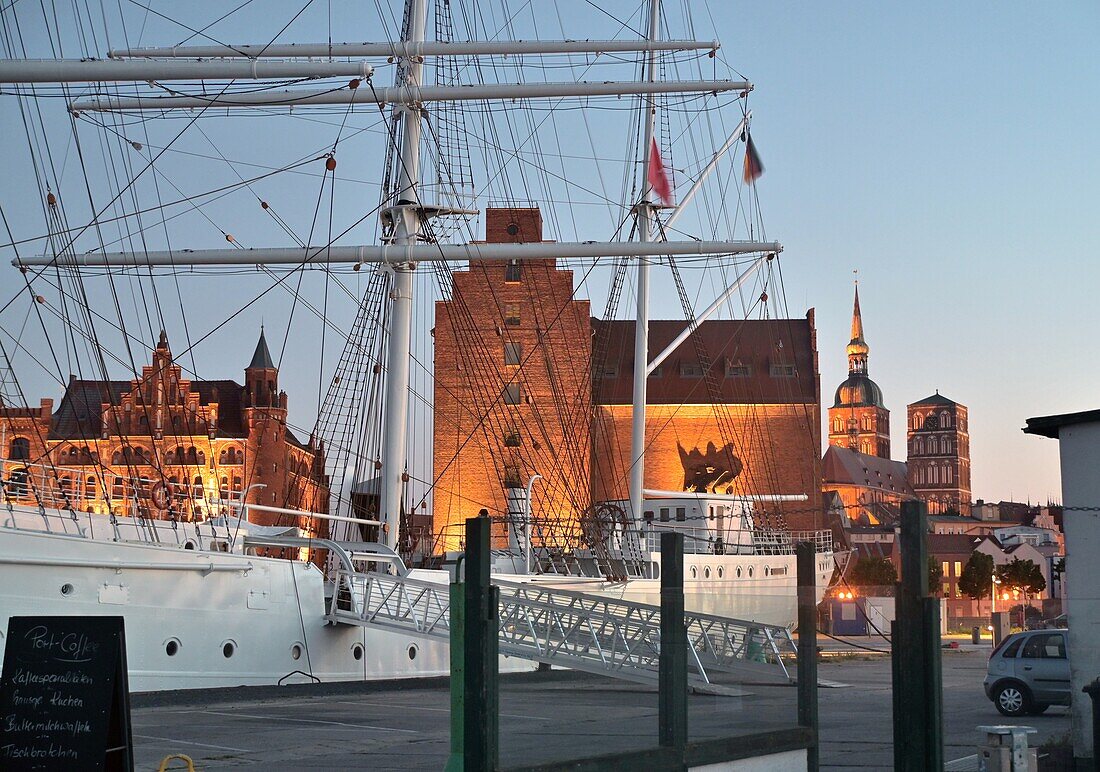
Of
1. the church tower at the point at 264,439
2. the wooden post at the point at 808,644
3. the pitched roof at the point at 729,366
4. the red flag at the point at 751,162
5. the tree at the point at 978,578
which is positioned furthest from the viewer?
the tree at the point at 978,578

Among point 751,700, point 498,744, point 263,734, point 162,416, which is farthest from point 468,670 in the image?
point 162,416

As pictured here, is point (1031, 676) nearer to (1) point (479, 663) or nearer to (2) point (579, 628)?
(2) point (579, 628)

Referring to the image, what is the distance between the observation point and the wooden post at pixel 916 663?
377 inches

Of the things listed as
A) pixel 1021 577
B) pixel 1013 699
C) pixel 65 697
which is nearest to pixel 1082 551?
pixel 1013 699

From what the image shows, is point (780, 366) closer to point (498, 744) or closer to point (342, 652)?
point (342, 652)

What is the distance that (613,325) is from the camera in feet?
266

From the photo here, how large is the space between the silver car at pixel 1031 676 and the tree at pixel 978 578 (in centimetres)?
8829

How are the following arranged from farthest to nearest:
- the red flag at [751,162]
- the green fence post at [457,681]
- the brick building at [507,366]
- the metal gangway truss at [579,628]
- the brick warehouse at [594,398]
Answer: the brick building at [507,366] < the brick warehouse at [594,398] < the red flag at [751,162] < the metal gangway truss at [579,628] < the green fence post at [457,681]

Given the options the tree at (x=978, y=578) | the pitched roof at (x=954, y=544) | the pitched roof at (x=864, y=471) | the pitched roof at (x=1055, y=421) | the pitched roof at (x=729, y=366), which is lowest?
the tree at (x=978, y=578)

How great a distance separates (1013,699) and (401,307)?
1714cm

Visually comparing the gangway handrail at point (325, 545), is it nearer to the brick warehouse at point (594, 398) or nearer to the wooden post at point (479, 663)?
the wooden post at point (479, 663)

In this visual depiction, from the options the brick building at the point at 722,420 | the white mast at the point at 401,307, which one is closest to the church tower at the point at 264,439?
the brick building at the point at 722,420

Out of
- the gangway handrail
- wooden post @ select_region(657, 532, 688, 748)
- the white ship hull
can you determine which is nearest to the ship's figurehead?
the white ship hull

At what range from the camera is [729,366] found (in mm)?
77250
